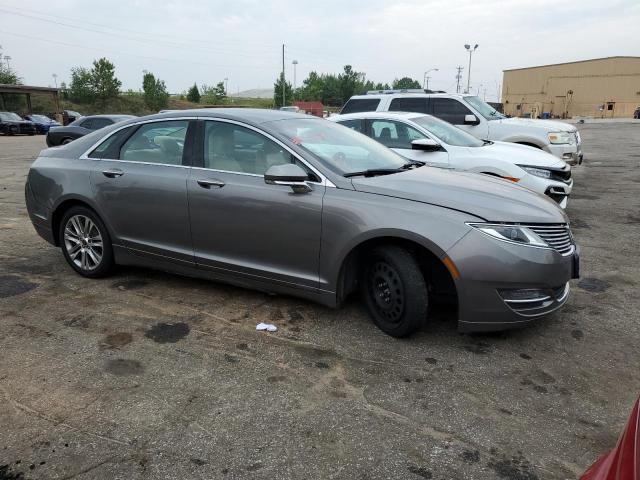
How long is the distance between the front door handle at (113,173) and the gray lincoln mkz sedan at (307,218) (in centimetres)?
1

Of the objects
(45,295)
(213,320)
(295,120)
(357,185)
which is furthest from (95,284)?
(357,185)

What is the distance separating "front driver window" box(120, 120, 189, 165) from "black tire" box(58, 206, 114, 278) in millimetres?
676

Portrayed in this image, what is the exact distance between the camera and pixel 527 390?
3131 mm

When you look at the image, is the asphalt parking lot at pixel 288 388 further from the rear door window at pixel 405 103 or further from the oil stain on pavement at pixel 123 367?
the rear door window at pixel 405 103

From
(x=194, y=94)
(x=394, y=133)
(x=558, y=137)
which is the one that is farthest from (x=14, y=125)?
(x=194, y=94)

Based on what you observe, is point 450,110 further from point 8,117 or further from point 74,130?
point 8,117

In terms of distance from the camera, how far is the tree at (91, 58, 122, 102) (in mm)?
60531

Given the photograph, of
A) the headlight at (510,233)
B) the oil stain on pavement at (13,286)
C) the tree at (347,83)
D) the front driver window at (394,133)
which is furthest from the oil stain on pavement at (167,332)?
the tree at (347,83)

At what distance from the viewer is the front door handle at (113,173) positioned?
4.66 meters

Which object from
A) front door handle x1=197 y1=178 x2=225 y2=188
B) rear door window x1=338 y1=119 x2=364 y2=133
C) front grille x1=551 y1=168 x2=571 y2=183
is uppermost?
rear door window x1=338 y1=119 x2=364 y2=133

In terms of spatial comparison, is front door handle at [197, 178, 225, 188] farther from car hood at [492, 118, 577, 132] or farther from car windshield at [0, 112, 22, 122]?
car windshield at [0, 112, 22, 122]

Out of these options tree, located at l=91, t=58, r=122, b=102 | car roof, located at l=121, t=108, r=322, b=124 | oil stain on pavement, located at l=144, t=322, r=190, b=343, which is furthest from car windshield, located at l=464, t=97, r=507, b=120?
tree, located at l=91, t=58, r=122, b=102

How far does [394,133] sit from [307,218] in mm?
4175

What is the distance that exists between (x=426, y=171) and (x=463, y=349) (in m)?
1.50
